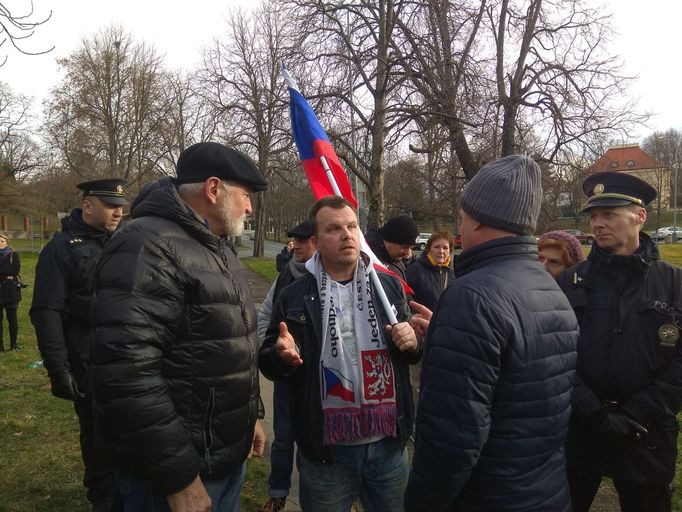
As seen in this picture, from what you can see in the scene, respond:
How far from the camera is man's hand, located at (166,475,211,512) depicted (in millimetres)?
1792

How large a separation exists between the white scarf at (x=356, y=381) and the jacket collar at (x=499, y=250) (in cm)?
82

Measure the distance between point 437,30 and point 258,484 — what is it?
29.3 ft

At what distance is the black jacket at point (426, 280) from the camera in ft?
16.3

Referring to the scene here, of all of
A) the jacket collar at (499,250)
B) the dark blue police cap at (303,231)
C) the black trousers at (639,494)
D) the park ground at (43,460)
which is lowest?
the park ground at (43,460)

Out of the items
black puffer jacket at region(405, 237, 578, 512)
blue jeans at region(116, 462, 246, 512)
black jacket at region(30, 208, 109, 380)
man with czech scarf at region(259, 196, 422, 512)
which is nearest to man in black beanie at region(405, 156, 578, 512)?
black puffer jacket at region(405, 237, 578, 512)

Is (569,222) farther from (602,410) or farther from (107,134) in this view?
(602,410)

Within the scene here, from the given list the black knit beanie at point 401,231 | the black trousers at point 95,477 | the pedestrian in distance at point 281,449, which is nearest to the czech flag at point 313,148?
the pedestrian in distance at point 281,449

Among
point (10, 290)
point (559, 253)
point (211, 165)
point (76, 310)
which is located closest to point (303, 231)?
point (76, 310)

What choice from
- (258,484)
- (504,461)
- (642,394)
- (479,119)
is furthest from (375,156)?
(504,461)

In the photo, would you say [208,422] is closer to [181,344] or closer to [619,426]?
[181,344]

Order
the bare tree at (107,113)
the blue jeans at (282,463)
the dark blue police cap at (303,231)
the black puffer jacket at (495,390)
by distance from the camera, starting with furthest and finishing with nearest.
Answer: the bare tree at (107,113) < the dark blue police cap at (303,231) < the blue jeans at (282,463) < the black puffer jacket at (495,390)

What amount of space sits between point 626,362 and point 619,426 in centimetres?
32

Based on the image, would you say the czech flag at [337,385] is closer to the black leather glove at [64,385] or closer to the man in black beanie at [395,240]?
the black leather glove at [64,385]

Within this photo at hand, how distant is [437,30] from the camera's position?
9875 millimetres
